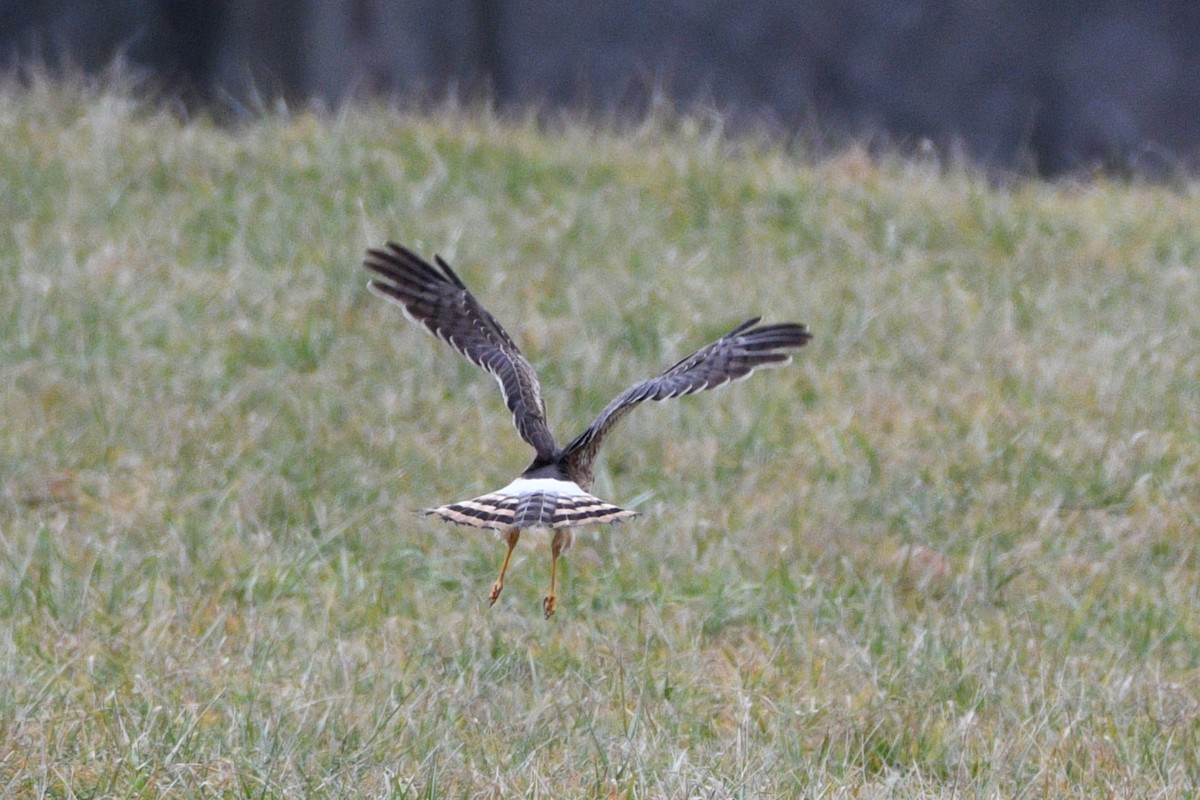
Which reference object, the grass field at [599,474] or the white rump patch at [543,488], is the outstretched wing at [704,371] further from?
the grass field at [599,474]

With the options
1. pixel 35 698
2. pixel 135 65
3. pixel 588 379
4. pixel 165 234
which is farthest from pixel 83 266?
pixel 35 698

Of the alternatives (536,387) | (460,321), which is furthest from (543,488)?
(460,321)

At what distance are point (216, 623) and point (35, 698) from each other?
0.95 meters

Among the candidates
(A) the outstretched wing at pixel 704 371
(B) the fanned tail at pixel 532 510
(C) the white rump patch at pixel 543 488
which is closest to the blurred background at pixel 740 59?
(A) the outstretched wing at pixel 704 371

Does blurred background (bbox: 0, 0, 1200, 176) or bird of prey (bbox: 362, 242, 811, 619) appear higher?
blurred background (bbox: 0, 0, 1200, 176)

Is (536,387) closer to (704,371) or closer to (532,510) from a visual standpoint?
(704,371)

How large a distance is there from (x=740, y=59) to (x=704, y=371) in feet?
22.6

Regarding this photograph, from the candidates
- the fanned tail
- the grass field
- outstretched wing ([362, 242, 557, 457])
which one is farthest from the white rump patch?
the grass field

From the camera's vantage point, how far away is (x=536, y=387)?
5695mm

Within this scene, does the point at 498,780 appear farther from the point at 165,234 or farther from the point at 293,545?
the point at 165,234

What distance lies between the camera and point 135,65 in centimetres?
1218

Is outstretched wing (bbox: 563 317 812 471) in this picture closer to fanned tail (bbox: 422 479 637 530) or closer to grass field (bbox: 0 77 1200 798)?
fanned tail (bbox: 422 479 637 530)

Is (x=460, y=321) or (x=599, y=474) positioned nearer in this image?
(x=460, y=321)

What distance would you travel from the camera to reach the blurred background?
11.8 metres
